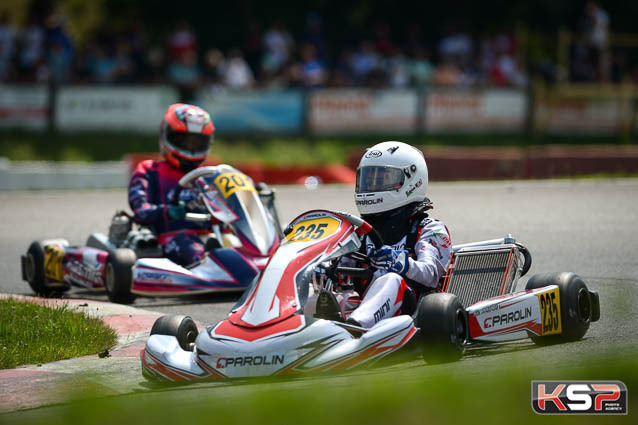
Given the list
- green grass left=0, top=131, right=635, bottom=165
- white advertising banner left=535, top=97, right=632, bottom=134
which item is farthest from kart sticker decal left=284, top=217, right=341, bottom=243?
white advertising banner left=535, top=97, right=632, bottom=134

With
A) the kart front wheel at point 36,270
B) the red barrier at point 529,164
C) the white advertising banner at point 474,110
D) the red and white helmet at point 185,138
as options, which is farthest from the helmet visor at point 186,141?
the white advertising banner at point 474,110

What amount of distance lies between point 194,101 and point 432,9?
7.19 metres

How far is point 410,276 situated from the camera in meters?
5.53

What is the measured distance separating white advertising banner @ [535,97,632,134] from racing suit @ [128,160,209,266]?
40.8 feet

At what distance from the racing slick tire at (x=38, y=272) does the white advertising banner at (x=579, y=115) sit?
1318cm

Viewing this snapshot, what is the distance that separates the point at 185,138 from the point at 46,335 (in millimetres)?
3023

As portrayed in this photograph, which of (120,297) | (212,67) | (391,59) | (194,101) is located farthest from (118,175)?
(120,297)

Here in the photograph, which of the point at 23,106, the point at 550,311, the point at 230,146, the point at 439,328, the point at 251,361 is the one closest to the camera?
the point at 251,361

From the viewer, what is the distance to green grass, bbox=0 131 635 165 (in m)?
17.5

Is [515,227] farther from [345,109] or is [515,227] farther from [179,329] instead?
[345,109]

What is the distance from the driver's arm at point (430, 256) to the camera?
18.2 feet

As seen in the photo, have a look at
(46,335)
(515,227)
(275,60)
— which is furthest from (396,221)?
(275,60)

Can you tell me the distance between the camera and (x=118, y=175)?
51.8ft

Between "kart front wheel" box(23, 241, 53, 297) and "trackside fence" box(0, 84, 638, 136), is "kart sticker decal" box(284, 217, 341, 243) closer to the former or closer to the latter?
"kart front wheel" box(23, 241, 53, 297)
